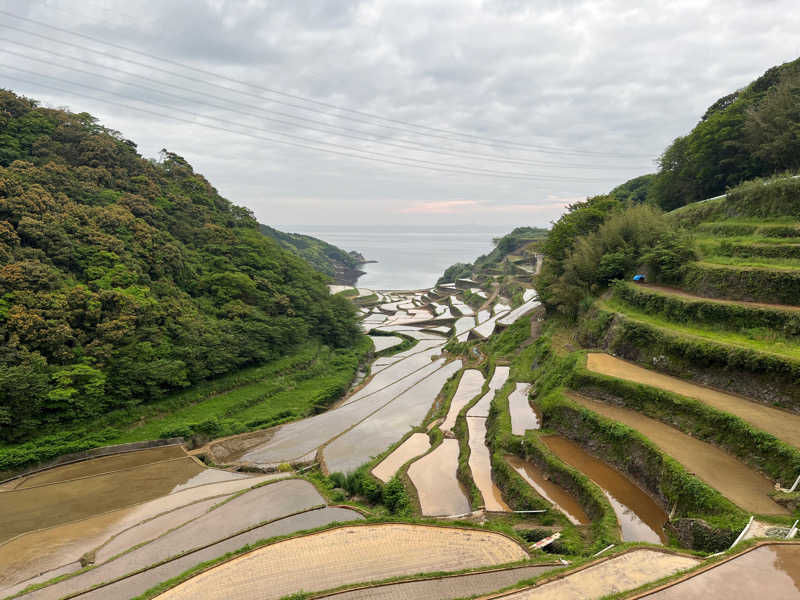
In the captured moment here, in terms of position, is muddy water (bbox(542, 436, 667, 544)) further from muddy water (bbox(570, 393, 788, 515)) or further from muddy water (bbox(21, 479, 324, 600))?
muddy water (bbox(21, 479, 324, 600))

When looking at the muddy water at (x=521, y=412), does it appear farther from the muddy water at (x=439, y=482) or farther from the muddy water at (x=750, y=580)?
the muddy water at (x=750, y=580)

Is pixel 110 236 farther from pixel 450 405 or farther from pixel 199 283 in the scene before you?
pixel 450 405

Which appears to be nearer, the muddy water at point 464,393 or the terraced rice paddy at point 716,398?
the terraced rice paddy at point 716,398

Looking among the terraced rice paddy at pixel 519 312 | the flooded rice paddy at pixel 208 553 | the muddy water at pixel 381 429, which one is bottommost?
the muddy water at pixel 381 429

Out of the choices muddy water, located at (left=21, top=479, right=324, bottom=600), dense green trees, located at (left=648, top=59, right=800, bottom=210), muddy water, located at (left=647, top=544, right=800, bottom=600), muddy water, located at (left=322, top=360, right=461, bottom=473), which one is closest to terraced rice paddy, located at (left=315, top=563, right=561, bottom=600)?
muddy water, located at (left=647, top=544, right=800, bottom=600)

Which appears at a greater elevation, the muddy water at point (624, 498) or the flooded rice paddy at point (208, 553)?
the muddy water at point (624, 498)

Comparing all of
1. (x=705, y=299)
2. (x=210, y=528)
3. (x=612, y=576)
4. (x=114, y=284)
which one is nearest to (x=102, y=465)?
(x=210, y=528)

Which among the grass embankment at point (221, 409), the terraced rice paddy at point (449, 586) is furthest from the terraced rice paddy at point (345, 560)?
the grass embankment at point (221, 409)
